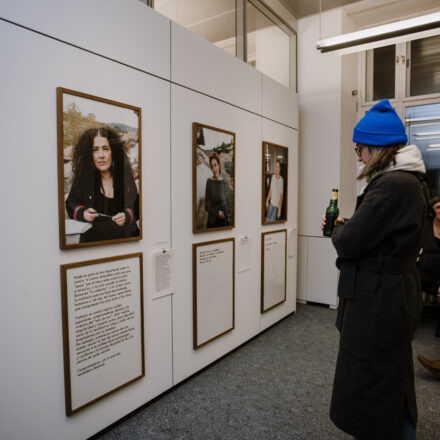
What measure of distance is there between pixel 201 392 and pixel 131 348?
2.39ft

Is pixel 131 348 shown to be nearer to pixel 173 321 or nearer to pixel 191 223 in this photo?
pixel 173 321

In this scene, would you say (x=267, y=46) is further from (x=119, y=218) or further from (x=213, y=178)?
(x=119, y=218)

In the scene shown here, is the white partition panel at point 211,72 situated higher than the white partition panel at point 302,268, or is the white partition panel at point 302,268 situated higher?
the white partition panel at point 211,72

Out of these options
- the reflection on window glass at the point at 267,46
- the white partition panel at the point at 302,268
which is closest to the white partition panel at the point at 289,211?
the white partition panel at the point at 302,268

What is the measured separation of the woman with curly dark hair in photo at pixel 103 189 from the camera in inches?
75.7

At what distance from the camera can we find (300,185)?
481cm

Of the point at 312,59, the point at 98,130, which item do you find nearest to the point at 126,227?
the point at 98,130

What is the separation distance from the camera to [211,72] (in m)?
2.88

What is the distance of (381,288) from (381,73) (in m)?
4.47

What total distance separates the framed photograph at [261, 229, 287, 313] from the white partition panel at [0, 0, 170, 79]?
205cm

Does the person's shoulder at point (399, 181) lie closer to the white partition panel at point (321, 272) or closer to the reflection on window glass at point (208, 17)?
the reflection on window glass at point (208, 17)

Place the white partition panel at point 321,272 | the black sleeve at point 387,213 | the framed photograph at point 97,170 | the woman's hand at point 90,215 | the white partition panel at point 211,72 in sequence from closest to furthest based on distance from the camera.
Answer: the black sleeve at point 387,213
the framed photograph at point 97,170
the woman's hand at point 90,215
the white partition panel at point 211,72
the white partition panel at point 321,272

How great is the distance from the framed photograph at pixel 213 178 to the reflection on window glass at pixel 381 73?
3019 mm

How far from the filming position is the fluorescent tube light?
2896 mm
